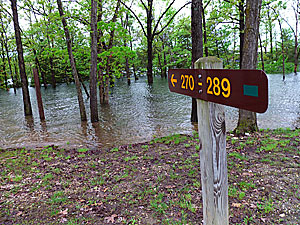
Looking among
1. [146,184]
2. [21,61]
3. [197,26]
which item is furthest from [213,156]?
[21,61]

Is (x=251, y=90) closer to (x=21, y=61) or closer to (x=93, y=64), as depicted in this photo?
(x=93, y=64)

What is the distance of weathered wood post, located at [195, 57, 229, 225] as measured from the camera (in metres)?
1.70

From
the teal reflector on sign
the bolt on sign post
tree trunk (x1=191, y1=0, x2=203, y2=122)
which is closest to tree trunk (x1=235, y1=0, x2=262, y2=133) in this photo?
tree trunk (x1=191, y1=0, x2=203, y2=122)

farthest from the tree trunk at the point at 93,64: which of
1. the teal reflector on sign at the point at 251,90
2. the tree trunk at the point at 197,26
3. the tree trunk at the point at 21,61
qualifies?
the teal reflector on sign at the point at 251,90

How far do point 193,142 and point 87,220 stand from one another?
355 centimetres

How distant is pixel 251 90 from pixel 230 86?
0.16 metres

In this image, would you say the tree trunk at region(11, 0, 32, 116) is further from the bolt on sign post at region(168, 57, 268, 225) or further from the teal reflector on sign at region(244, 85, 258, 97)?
the teal reflector on sign at region(244, 85, 258, 97)

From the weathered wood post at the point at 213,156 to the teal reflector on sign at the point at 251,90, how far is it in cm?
38

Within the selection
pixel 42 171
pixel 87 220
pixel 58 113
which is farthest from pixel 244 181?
pixel 58 113

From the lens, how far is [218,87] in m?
1.51

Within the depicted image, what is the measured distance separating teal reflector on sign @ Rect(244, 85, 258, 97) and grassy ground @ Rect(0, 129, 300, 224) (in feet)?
7.12

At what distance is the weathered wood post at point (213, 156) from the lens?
170 centimetres

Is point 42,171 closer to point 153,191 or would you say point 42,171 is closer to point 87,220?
point 87,220

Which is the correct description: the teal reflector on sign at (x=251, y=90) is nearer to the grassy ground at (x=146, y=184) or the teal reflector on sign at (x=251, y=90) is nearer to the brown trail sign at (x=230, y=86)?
the brown trail sign at (x=230, y=86)
